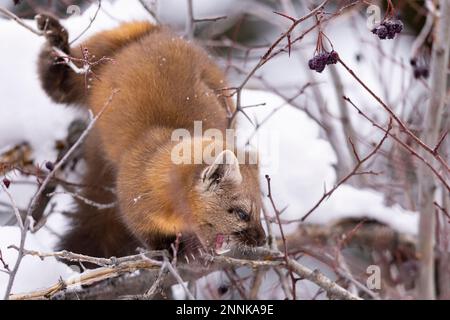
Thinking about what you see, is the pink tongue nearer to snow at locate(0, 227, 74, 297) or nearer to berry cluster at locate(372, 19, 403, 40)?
snow at locate(0, 227, 74, 297)

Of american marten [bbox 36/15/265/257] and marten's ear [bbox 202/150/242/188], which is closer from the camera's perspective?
marten's ear [bbox 202/150/242/188]

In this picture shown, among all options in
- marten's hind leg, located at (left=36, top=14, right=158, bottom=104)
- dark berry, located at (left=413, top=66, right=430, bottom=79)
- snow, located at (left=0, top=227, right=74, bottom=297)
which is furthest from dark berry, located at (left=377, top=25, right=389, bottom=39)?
marten's hind leg, located at (left=36, top=14, right=158, bottom=104)

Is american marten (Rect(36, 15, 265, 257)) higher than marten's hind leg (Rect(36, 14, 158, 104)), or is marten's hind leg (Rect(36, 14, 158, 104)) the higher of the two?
marten's hind leg (Rect(36, 14, 158, 104))

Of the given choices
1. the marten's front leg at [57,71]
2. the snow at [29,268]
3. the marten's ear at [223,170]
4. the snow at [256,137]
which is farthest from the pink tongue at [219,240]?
the marten's front leg at [57,71]

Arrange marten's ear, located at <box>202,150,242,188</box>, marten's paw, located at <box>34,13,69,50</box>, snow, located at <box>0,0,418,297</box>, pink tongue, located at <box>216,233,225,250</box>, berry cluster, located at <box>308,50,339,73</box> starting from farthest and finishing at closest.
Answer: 1. snow, located at <box>0,0,418,297</box>
2. marten's paw, located at <box>34,13,69,50</box>
3. pink tongue, located at <box>216,233,225,250</box>
4. marten's ear, located at <box>202,150,242,188</box>
5. berry cluster, located at <box>308,50,339,73</box>

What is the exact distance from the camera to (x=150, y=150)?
14.1 ft

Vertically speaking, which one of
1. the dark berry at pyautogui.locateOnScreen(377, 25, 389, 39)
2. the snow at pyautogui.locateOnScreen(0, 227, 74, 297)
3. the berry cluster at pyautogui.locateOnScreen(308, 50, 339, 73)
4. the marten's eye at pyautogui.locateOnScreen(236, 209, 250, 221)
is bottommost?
the snow at pyautogui.locateOnScreen(0, 227, 74, 297)

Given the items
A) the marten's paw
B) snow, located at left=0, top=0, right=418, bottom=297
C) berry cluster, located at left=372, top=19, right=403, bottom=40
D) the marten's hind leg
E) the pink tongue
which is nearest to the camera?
berry cluster, located at left=372, top=19, right=403, bottom=40

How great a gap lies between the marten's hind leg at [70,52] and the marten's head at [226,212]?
1.22m

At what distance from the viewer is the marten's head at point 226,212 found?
3928 millimetres

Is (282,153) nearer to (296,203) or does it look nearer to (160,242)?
(296,203)

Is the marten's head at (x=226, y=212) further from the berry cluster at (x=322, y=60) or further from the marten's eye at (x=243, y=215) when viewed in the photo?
the berry cluster at (x=322, y=60)

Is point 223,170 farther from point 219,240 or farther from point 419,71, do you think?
point 419,71

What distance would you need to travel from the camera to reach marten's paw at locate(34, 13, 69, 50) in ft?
15.2
